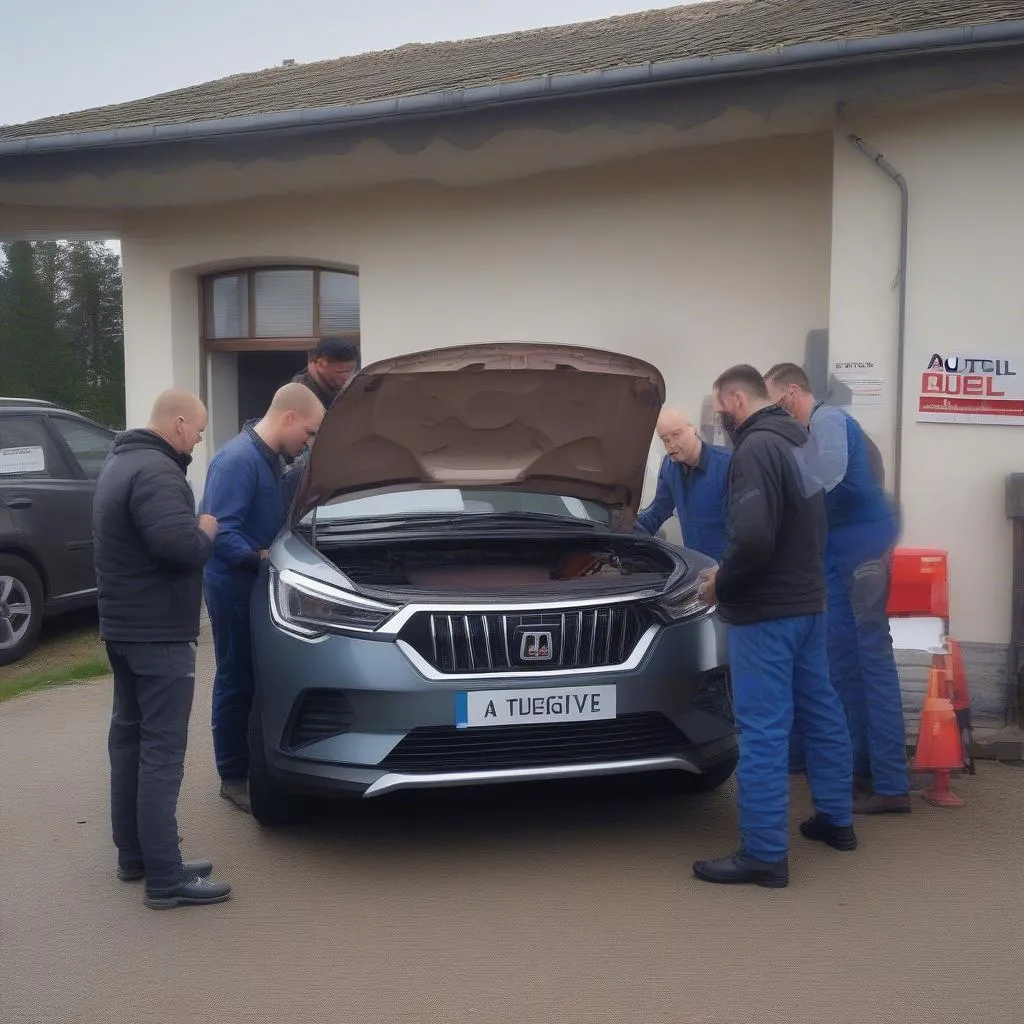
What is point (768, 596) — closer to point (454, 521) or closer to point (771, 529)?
point (771, 529)

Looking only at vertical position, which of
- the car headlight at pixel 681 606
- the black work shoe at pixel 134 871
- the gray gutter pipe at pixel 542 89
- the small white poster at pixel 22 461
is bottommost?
the black work shoe at pixel 134 871

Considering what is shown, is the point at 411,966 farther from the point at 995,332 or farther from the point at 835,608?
the point at 995,332

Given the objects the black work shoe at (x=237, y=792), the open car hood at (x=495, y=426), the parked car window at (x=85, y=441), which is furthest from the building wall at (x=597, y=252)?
the black work shoe at (x=237, y=792)

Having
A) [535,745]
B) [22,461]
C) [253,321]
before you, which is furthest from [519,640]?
[253,321]

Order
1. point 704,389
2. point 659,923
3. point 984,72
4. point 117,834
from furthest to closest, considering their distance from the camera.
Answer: point 704,389, point 984,72, point 117,834, point 659,923

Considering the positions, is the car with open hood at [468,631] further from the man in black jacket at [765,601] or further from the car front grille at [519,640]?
the man in black jacket at [765,601]

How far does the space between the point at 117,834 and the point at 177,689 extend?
2.08ft

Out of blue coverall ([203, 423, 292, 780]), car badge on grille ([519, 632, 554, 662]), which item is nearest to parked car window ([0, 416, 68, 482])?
blue coverall ([203, 423, 292, 780])

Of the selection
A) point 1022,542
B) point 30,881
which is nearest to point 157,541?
point 30,881

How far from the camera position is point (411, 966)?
3.42m

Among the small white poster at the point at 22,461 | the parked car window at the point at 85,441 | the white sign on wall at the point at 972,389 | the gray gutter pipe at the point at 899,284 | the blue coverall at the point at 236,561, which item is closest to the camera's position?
the blue coverall at the point at 236,561

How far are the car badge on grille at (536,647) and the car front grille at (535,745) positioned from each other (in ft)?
0.77

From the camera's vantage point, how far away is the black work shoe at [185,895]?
391 centimetres

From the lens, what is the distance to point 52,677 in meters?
7.43
